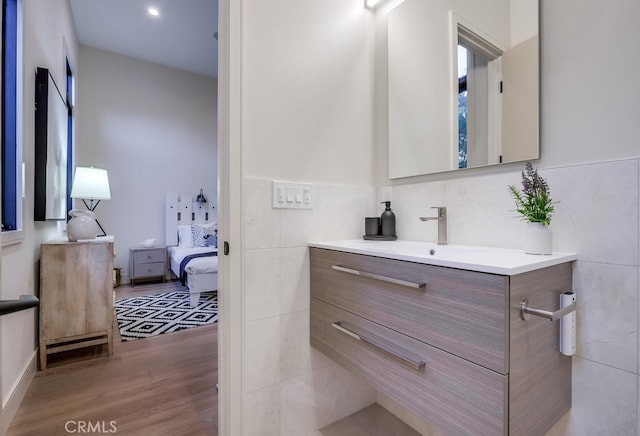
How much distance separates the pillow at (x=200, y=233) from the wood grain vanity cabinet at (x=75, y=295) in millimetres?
2255

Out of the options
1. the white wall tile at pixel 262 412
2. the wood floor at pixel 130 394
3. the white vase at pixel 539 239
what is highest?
the white vase at pixel 539 239

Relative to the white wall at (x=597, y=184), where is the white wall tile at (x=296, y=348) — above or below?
below

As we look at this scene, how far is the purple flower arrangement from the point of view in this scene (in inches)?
41.2

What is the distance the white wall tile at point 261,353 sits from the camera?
1.32 metres

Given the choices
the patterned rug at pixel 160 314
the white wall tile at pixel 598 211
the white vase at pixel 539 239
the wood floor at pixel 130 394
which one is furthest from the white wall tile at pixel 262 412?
the patterned rug at pixel 160 314

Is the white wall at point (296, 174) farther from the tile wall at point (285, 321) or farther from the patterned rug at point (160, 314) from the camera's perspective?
the patterned rug at point (160, 314)

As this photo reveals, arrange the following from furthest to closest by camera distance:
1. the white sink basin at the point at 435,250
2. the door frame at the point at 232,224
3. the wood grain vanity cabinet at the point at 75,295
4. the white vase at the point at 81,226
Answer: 1. the white vase at the point at 81,226
2. the wood grain vanity cabinet at the point at 75,295
3. the door frame at the point at 232,224
4. the white sink basin at the point at 435,250

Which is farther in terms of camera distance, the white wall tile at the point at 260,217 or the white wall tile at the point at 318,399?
the white wall tile at the point at 318,399

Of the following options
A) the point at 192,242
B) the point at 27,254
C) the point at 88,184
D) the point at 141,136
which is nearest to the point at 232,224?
the point at 27,254

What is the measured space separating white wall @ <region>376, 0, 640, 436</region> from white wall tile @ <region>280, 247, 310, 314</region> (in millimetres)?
A: 999

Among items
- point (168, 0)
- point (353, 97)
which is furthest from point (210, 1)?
point (353, 97)

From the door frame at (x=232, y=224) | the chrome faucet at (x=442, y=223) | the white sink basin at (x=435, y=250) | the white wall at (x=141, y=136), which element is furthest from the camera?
the white wall at (x=141, y=136)

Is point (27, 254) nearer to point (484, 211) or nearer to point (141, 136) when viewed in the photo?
point (484, 211)

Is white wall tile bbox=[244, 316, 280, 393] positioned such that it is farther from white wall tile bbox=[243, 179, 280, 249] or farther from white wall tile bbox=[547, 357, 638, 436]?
white wall tile bbox=[547, 357, 638, 436]
